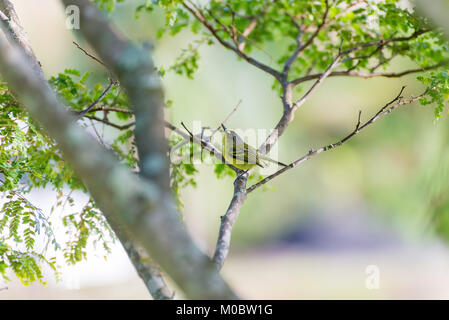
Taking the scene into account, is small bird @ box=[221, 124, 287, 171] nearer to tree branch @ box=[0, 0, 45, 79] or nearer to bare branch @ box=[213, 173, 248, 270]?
bare branch @ box=[213, 173, 248, 270]

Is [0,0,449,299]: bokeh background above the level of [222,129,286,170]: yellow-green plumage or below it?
above

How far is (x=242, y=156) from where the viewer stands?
3.03m

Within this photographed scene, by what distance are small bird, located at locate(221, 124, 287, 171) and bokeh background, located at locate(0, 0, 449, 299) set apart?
3853mm

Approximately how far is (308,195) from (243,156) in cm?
719

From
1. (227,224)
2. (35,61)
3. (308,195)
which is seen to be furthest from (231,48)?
(308,195)

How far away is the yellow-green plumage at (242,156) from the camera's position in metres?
3.00

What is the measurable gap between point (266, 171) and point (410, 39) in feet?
4.56

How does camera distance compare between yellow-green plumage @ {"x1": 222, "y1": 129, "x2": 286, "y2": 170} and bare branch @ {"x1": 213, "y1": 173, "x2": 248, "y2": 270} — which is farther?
yellow-green plumage @ {"x1": 222, "y1": 129, "x2": 286, "y2": 170}

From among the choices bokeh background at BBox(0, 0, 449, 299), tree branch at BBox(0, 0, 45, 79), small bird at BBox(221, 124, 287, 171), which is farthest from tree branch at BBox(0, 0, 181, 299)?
bokeh background at BBox(0, 0, 449, 299)

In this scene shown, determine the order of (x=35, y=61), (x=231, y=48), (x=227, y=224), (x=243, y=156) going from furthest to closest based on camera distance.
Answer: (x=231, y=48) < (x=243, y=156) < (x=35, y=61) < (x=227, y=224)

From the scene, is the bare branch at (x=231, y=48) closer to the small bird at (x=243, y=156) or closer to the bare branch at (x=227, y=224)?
the small bird at (x=243, y=156)

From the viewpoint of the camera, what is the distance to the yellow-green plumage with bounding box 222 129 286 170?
300 centimetres

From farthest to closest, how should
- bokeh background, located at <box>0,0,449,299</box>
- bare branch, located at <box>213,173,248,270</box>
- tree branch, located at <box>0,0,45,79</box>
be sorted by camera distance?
bokeh background, located at <box>0,0,449,299</box> → tree branch, located at <box>0,0,45,79</box> → bare branch, located at <box>213,173,248,270</box>

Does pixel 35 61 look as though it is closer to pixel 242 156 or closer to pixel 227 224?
pixel 227 224
